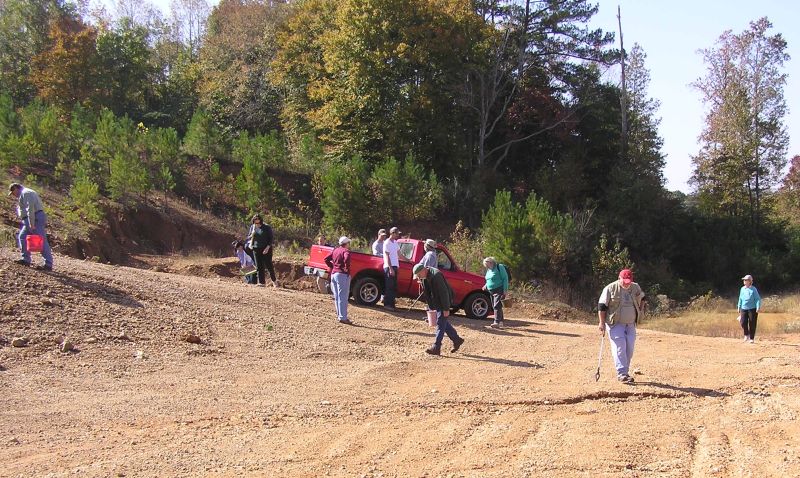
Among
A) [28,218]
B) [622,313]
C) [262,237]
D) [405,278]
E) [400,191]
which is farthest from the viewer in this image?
[400,191]

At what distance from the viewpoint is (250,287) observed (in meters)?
17.0

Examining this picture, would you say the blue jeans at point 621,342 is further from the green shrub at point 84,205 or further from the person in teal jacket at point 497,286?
the green shrub at point 84,205

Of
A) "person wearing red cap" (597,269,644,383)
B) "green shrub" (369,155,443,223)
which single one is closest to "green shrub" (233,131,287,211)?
"green shrub" (369,155,443,223)

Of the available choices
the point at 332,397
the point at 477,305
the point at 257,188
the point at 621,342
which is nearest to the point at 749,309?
the point at 477,305

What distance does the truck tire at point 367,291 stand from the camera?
17.0m

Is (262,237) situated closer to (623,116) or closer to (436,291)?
(436,291)

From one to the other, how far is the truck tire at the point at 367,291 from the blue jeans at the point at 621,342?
7494 millimetres

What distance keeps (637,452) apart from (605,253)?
2420cm

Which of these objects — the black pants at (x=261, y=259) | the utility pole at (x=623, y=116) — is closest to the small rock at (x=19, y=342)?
the black pants at (x=261, y=259)

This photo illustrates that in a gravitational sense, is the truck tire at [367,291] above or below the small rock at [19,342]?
above

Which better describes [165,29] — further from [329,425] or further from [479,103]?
[329,425]

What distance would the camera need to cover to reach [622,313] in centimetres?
1024

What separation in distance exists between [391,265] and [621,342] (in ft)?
22.5

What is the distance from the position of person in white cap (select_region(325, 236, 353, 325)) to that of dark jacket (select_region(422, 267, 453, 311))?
2.65 metres
